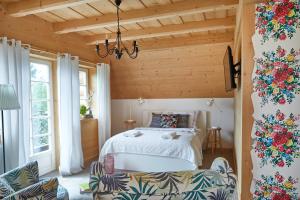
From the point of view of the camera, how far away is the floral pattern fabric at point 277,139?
1759 millimetres

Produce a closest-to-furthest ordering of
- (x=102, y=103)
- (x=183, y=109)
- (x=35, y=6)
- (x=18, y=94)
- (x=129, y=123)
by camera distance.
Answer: (x=35, y=6) < (x=18, y=94) < (x=102, y=103) < (x=183, y=109) < (x=129, y=123)

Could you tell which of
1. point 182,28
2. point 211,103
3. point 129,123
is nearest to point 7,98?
point 182,28

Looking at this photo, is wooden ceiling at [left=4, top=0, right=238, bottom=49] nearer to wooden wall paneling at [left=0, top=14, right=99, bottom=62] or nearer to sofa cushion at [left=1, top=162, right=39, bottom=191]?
wooden wall paneling at [left=0, top=14, right=99, bottom=62]

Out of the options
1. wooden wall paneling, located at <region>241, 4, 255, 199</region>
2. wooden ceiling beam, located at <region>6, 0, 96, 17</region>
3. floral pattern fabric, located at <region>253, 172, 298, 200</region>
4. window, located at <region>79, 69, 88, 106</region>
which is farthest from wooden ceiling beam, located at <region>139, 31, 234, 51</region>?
floral pattern fabric, located at <region>253, 172, 298, 200</region>

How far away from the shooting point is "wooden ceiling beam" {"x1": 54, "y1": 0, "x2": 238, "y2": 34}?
8.93 ft

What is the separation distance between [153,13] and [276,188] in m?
2.51

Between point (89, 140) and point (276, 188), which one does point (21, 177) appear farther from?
point (89, 140)

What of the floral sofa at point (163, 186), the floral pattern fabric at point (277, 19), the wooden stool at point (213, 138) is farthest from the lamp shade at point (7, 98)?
the wooden stool at point (213, 138)

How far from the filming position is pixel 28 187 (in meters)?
1.43

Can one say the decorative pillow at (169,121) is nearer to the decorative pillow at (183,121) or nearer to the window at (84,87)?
the decorative pillow at (183,121)

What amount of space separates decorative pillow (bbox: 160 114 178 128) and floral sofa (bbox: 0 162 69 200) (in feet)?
9.10

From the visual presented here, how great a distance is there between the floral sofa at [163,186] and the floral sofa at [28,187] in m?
0.50

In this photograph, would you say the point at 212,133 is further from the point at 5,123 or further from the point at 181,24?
the point at 5,123

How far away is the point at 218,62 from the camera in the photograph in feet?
15.2
